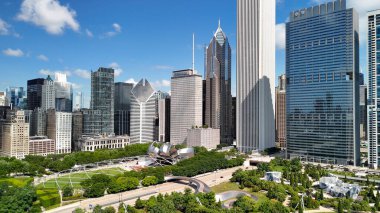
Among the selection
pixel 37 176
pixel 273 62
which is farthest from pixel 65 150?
pixel 273 62

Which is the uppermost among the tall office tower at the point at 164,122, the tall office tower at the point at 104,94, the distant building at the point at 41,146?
the tall office tower at the point at 104,94

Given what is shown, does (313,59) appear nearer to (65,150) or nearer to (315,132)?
(315,132)

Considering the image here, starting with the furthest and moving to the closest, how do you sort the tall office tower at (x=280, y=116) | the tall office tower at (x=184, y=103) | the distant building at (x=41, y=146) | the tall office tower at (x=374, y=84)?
the tall office tower at (x=280, y=116)
the tall office tower at (x=184, y=103)
the distant building at (x=41, y=146)
the tall office tower at (x=374, y=84)

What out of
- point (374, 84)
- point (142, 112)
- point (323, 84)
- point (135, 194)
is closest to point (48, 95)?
point (142, 112)

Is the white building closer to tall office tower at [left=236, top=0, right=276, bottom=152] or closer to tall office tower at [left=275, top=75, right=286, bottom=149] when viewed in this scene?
tall office tower at [left=236, top=0, right=276, bottom=152]

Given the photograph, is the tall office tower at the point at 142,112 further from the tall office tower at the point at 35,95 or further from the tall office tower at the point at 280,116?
the tall office tower at the point at 35,95

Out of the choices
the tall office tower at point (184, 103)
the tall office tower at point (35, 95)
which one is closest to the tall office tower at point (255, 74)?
the tall office tower at point (184, 103)

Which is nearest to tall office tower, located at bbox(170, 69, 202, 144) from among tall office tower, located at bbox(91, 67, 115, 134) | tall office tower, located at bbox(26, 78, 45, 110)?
tall office tower, located at bbox(91, 67, 115, 134)

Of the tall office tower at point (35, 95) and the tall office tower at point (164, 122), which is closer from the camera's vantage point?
the tall office tower at point (164, 122)
